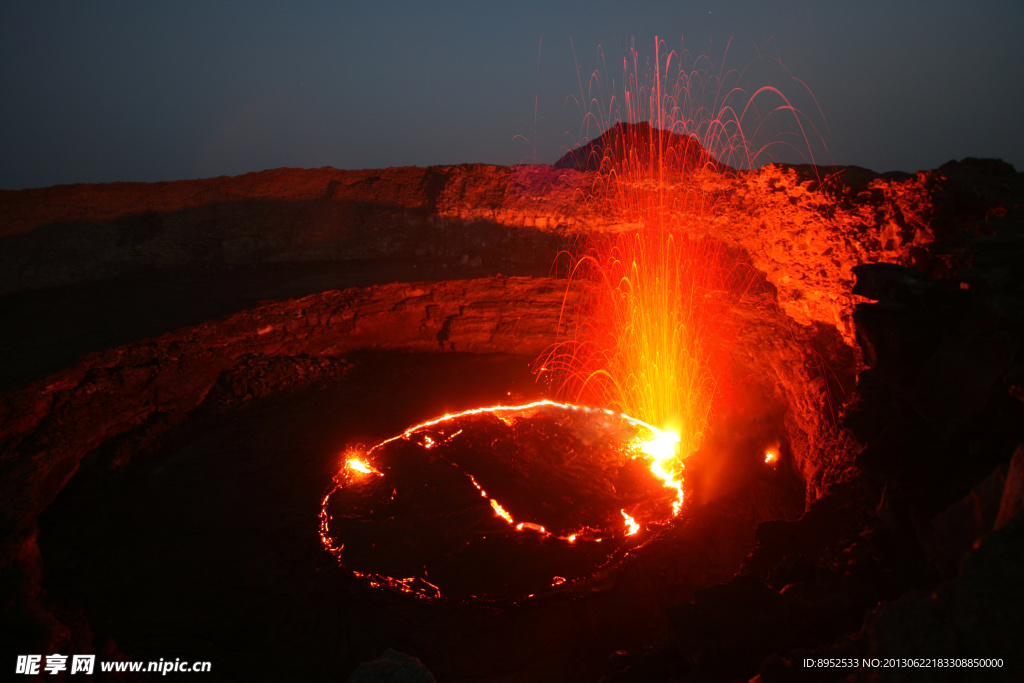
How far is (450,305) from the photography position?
1041 cm

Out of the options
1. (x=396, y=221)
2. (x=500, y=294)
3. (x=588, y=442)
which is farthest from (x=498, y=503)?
(x=396, y=221)

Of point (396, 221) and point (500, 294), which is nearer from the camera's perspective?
point (500, 294)

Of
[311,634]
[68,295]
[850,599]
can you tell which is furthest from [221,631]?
[68,295]

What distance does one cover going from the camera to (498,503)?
5801 millimetres

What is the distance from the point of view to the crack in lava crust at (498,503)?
4.93m

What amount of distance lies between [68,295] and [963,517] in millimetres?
A: 13665

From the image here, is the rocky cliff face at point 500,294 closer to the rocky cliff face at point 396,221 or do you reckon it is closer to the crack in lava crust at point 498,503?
the rocky cliff face at point 396,221

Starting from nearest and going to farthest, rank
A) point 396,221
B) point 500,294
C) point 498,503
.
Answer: point 498,503 < point 500,294 < point 396,221

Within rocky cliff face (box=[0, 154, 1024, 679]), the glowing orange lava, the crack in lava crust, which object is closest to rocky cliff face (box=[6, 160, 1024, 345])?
rocky cliff face (box=[0, 154, 1024, 679])

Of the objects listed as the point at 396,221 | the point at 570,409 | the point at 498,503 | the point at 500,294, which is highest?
the point at 396,221

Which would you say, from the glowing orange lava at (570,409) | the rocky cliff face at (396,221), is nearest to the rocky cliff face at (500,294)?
the rocky cliff face at (396,221)

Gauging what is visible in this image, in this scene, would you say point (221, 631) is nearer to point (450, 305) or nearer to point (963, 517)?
point (963, 517)

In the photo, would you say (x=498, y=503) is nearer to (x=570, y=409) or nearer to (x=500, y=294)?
(x=570, y=409)

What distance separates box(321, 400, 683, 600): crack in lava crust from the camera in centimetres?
493
